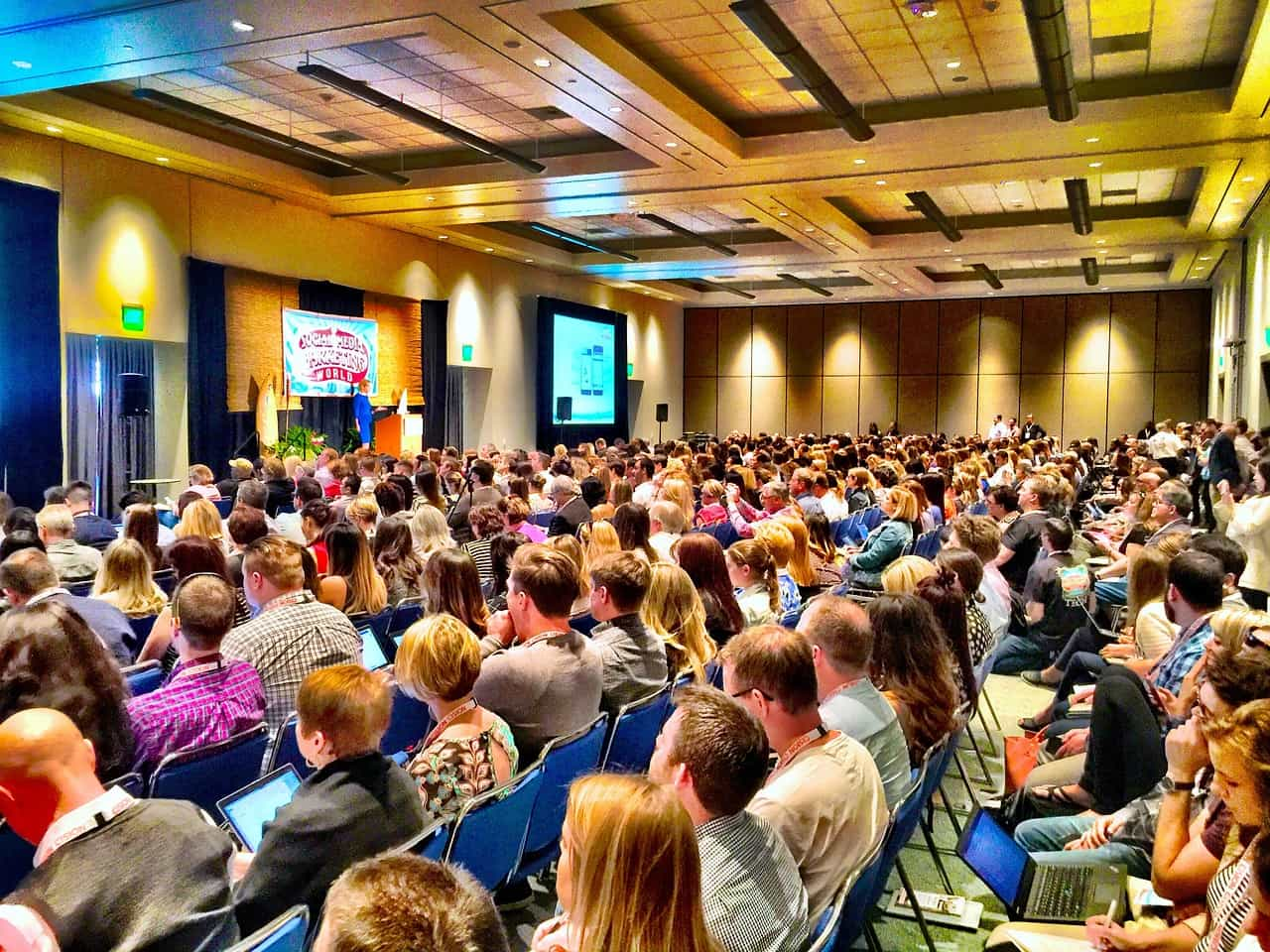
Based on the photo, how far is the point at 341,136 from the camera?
39.5 ft

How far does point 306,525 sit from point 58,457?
6.02m

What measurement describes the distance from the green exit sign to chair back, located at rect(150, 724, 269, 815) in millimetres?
9904

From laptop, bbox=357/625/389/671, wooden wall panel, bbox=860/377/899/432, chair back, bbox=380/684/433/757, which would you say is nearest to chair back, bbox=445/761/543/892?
chair back, bbox=380/684/433/757

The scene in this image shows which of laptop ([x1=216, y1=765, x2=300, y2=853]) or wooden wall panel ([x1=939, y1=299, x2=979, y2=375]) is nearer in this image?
laptop ([x1=216, y1=765, x2=300, y2=853])

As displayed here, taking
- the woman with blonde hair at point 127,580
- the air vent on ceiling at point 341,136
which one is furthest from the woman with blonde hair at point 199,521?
the air vent on ceiling at point 341,136

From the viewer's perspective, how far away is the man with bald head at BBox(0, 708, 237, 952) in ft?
5.78

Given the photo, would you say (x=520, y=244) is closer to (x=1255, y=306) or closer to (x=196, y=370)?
(x=196, y=370)

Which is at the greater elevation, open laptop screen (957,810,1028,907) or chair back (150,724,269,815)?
chair back (150,724,269,815)

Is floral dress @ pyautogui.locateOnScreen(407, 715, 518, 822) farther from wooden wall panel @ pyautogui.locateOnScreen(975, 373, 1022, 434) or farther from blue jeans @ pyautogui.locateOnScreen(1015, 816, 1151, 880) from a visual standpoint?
wooden wall panel @ pyautogui.locateOnScreen(975, 373, 1022, 434)

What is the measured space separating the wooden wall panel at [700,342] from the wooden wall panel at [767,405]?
1.29 meters

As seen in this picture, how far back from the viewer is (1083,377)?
23828 mm

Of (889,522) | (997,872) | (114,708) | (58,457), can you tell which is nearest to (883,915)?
(997,872)

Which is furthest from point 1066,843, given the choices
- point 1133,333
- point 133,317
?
point 1133,333

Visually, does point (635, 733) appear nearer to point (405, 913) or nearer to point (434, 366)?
point (405, 913)
